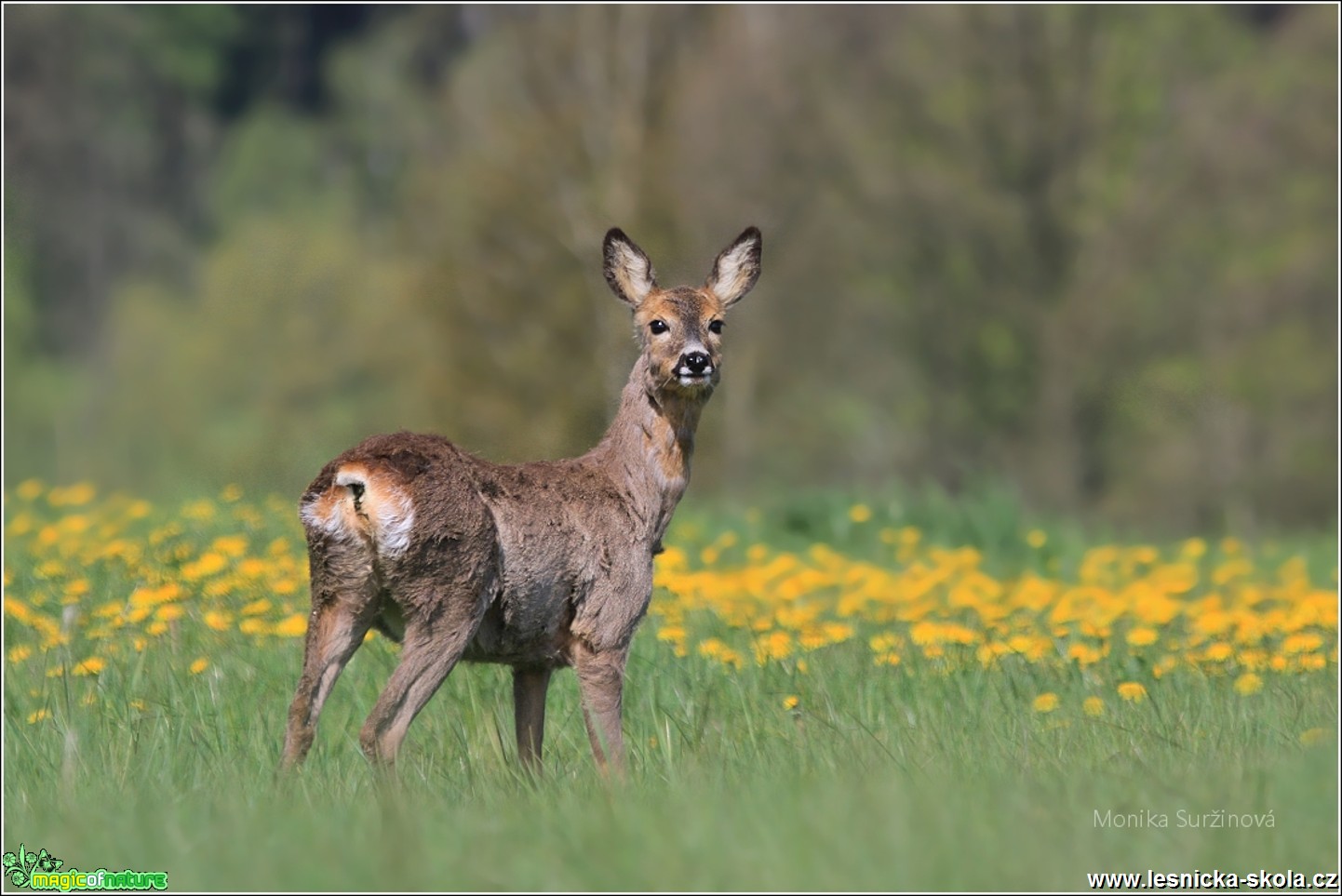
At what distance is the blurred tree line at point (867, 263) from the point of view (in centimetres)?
2412

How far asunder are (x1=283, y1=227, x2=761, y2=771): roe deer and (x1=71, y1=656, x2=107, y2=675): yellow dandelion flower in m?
1.47

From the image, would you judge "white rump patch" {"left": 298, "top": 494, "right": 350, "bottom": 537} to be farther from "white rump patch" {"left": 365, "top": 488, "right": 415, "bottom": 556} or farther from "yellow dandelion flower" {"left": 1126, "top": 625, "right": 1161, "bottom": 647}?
"yellow dandelion flower" {"left": 1126, "top": 625, "right": 1161, "bottom": 647}

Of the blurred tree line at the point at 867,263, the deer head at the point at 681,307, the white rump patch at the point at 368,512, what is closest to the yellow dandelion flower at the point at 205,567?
the deer head at the point at 681,307

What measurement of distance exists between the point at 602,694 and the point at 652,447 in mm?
1032

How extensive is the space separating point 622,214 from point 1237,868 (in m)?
19.2

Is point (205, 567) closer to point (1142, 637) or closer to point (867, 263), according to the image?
point (1142, 637)

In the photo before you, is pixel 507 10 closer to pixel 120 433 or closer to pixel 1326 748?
pixel 120 433

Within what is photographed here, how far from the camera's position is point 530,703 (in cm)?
638

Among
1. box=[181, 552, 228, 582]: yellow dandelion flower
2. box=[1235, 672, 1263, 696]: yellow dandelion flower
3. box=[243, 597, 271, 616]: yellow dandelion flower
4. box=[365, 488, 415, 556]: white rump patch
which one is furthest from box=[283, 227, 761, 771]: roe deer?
box=[181, 552, 228, 582]: yellow dandelion flower

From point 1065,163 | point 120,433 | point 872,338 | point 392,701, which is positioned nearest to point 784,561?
point 392,701

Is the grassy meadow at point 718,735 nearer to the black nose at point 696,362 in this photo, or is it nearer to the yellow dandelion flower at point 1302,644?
the yellow dandelion flower at point 1302,644

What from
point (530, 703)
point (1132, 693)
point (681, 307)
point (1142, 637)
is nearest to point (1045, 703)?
point (1132, 693)

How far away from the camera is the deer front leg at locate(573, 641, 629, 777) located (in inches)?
242

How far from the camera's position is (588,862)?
14.6ft
